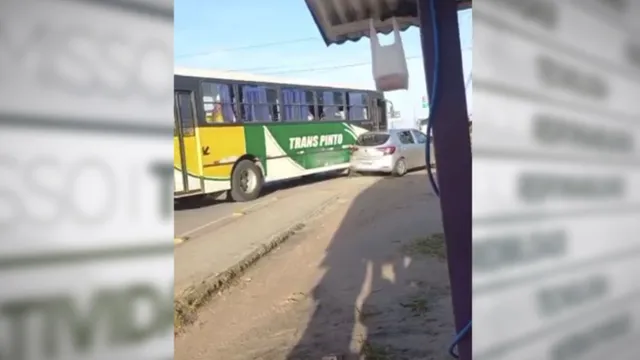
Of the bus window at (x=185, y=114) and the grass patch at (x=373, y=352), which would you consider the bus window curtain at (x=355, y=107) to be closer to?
the bus window at (x=185, y=114)

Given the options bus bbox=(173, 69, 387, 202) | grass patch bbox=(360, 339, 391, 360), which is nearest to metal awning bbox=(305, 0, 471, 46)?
grass patch bbox=(360, 339, 391, 360)

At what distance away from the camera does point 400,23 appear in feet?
7.80

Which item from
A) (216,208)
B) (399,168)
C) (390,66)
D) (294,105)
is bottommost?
(216,208)

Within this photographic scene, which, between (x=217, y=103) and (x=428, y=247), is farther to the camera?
(x=217, y=103)

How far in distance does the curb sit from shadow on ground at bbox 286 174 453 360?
79cm

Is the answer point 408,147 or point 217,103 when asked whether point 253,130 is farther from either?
point 408,147

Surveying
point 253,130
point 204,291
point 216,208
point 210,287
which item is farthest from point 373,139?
point 204,291

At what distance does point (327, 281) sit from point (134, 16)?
179 inches

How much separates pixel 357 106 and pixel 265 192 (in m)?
4.04

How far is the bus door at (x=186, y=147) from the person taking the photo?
30.2ft

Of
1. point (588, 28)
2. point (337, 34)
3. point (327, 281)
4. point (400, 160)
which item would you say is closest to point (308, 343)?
point (327, 281)

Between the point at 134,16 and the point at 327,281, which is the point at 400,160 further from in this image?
the point at 134,16

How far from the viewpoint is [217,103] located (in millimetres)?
10180

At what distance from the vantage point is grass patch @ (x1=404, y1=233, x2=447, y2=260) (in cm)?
571
